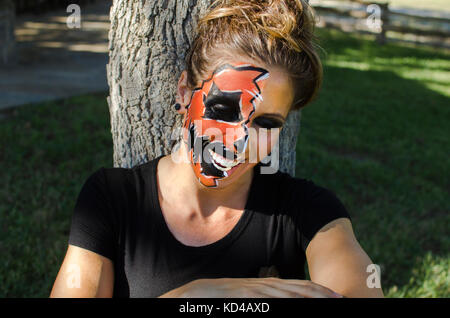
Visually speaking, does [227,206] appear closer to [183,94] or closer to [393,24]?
[183,94]

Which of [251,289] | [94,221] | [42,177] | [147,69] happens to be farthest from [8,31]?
[251,289]

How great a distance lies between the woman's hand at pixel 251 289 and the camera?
1.47m

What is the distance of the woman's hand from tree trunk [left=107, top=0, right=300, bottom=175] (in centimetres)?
90

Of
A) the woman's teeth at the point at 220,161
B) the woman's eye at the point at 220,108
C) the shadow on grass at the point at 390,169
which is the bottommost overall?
the shadow on grass at the point at 390,169

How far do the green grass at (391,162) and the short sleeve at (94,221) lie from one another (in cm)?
101

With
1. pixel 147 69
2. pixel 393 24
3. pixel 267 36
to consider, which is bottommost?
pixel 393 24

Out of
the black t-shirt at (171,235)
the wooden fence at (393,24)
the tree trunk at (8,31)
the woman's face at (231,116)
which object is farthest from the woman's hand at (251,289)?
the wooden fence at (393,24)

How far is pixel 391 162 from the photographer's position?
4.89 m

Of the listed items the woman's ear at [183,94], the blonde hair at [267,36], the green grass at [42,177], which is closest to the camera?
the blonde hair at [267,36]

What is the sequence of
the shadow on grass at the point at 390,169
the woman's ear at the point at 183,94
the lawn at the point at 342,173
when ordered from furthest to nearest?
the shadow on grass at the point at 390,169 < the lawn at the point at 342,173 < the woman's ear at the point at 183,94

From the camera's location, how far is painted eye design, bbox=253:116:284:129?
172 centimetres

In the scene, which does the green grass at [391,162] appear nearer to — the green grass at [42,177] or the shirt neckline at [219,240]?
the shirt neckline at [219,240]

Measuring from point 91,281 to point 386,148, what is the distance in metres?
4.28

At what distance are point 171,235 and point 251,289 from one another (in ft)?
1.23
